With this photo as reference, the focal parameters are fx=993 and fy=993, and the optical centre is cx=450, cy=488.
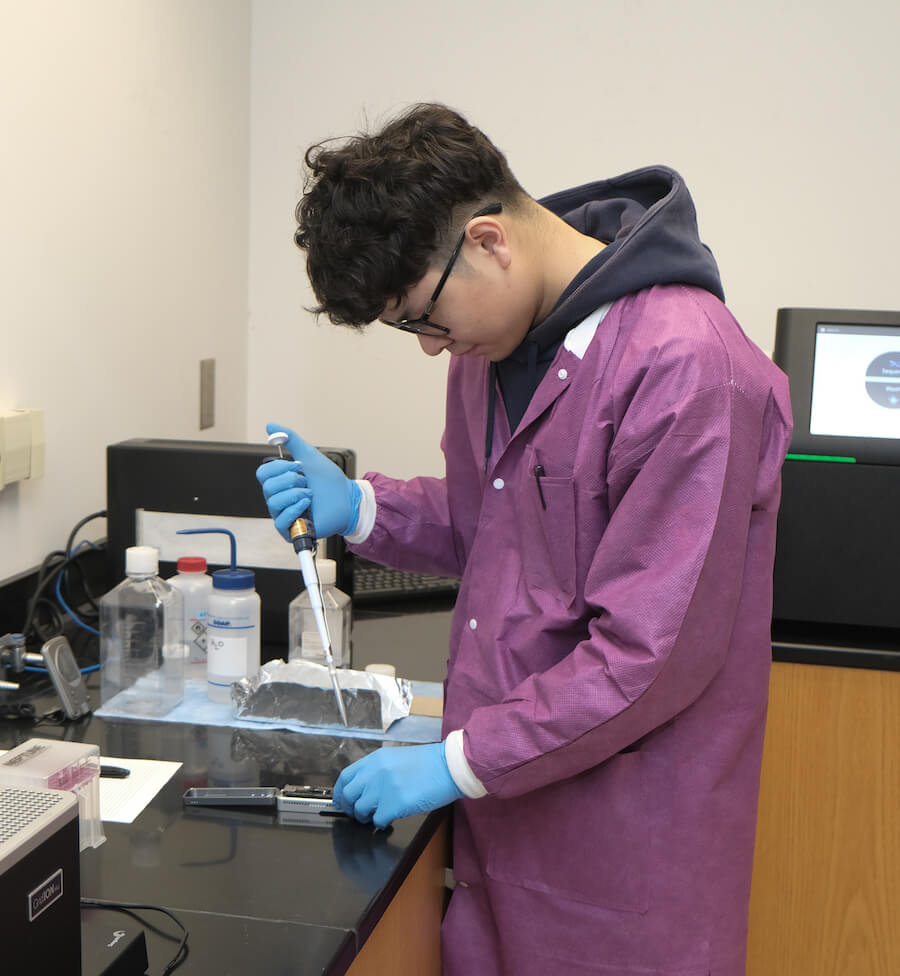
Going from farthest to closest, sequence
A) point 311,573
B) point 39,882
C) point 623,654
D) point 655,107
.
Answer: point 655,107 < point 311,573 < point 623,654 < point 39,882

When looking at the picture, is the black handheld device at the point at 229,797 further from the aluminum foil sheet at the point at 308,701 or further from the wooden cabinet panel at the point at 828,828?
the wooden cabinet panel at the point at 828,828

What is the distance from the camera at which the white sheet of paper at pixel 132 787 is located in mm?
991

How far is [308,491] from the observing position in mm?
1255

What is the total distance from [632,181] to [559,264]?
0.17 meters

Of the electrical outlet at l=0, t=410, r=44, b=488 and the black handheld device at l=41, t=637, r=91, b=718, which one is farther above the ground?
the electrical outlet at l=0, t=410, r=44, b=488

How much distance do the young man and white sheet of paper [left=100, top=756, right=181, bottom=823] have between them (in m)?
0.22

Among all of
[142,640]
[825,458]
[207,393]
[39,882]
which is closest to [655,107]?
[825,458]

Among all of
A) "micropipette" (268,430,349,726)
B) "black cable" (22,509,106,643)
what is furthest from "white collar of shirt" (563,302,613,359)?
"black cable" (22,509,106,643)

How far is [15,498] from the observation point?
1.47 metres

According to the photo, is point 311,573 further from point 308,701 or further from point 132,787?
point 132,787

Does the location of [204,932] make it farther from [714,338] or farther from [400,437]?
[400,437]

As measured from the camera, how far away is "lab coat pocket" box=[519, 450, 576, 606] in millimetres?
1012

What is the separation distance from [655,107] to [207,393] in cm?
114

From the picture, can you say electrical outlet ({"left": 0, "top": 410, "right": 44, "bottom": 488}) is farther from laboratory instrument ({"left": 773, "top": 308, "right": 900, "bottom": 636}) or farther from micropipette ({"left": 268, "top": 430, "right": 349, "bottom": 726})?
laboratory instrument ({"left": 773, "top": 308, "right": 900, "bottom": 636})
